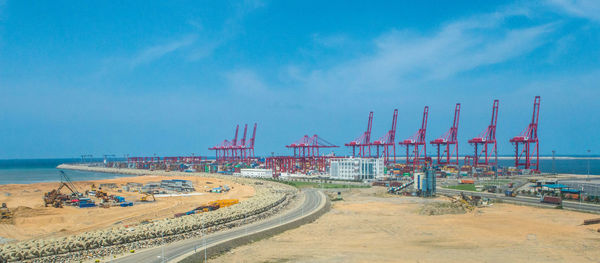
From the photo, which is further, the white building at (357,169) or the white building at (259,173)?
the white building at (259,173)

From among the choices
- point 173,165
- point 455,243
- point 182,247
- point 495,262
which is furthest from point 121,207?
point 173,165

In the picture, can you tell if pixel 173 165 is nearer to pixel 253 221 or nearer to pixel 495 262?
pixel 253 221

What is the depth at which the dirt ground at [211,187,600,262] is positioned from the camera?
1002 inches

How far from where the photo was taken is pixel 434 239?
31250 mm

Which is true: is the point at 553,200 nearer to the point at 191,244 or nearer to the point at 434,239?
the point at 434,239

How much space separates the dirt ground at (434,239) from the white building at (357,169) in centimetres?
5426

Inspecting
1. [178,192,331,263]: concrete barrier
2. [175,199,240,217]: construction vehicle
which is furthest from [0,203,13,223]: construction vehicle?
[178,192,331,263]: concrete barrier

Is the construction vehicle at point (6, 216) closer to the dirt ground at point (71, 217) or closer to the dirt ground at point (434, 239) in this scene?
the dirt ground at point (71, 217)

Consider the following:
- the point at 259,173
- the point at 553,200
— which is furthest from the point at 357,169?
the point at 553,200

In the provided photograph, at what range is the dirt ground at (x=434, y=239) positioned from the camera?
2545 cm

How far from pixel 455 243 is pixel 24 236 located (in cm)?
3449

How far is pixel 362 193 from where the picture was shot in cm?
6912

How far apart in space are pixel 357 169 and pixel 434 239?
71.2m

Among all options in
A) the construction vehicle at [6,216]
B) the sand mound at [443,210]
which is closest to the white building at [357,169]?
the sand mound at [443,210]
